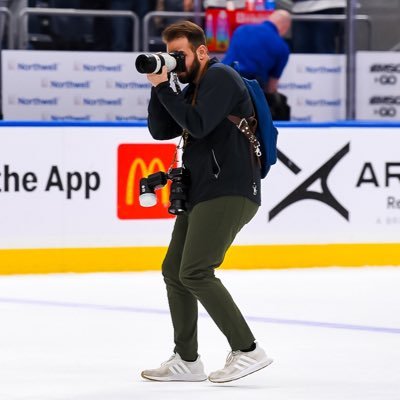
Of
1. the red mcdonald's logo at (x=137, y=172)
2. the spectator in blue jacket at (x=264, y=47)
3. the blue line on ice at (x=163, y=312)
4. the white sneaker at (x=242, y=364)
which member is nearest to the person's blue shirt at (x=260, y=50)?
the spectator in blue jacket at (x=264, y=47)

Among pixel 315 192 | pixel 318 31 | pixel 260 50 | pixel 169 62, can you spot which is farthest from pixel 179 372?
pixel 318 31

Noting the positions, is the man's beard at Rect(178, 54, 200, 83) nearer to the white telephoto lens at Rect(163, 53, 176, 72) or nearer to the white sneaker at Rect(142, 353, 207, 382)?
the white telephoto lens at Rect(163, 53, 176, 72)

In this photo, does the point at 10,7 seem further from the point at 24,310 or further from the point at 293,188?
the point at 24,310

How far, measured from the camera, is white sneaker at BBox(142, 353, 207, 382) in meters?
4.87

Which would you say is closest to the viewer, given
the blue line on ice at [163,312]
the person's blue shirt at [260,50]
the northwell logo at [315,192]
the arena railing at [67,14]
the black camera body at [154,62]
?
the black camera body at [154,62]

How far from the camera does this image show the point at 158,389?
4711mm

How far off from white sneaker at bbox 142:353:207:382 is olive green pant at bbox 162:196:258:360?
0.14m

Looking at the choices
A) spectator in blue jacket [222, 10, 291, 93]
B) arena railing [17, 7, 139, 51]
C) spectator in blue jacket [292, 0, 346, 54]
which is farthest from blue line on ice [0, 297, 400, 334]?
spectator in blue jacket [292, 0, 346, 54]

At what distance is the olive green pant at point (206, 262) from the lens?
181 inches

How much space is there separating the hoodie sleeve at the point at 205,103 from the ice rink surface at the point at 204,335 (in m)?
0.91

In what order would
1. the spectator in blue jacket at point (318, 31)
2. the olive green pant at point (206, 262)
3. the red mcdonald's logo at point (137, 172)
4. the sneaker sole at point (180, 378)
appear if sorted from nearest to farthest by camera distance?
1. the olive green pant at point (206, 262)
2. the sneaker sole at point (180, 378)
3. the red mcdonald's logo at point (137, 172)
4. the spectator in blue jacket at point (318, 31)

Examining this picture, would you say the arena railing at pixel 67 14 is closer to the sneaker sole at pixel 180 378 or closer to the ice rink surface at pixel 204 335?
the ice rink surface at pixel 204 335

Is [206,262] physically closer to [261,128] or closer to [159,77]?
[261,128]

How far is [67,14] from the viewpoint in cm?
929
